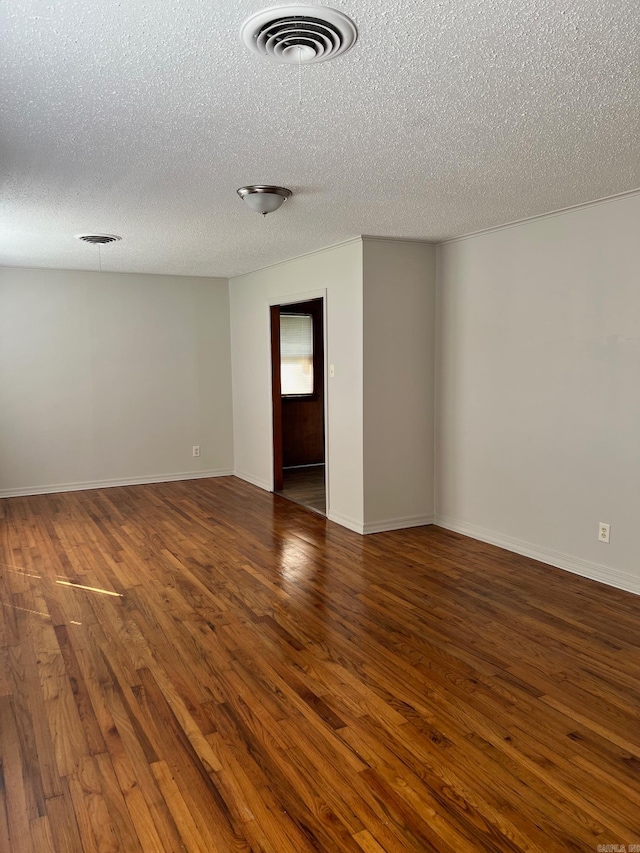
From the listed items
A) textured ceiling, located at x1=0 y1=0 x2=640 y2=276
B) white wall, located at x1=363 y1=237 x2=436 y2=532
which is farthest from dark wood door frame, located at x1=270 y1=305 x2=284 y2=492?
textured ceiling, located at x1=0 y1=0 x2=640 y2=276

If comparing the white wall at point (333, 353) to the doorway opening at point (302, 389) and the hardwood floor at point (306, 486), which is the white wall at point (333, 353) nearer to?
the hardwood floor at point (306, 486)

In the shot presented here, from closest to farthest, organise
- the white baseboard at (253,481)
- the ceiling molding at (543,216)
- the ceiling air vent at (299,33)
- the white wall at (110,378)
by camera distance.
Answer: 1. the ceiling air vent at (299,33)
2. the ceiling molding at (543,216)
3. the white wall at (110,378)
4. the white baseboard at (253,481)

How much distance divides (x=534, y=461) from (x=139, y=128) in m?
3.28

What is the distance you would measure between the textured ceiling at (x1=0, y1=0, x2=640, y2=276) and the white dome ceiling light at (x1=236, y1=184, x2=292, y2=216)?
10cm

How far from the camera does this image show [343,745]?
2.40m

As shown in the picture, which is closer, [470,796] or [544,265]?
[470,796]

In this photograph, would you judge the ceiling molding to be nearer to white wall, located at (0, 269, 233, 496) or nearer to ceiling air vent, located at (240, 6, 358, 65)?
ceiling air vent, located at (240, 6, 358, 65)

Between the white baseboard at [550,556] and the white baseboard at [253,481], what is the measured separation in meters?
2.17

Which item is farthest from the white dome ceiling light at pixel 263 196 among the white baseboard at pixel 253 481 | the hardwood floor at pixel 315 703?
the white baseboard at pixel 253 481

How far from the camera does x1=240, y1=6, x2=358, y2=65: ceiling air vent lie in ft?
5.77

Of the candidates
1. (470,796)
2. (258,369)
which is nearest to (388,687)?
(470,796)

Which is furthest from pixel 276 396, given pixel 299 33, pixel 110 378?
pixel 299 33

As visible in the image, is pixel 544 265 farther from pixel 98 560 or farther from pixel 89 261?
pixel 89 261

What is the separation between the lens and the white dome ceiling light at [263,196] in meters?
3.49
